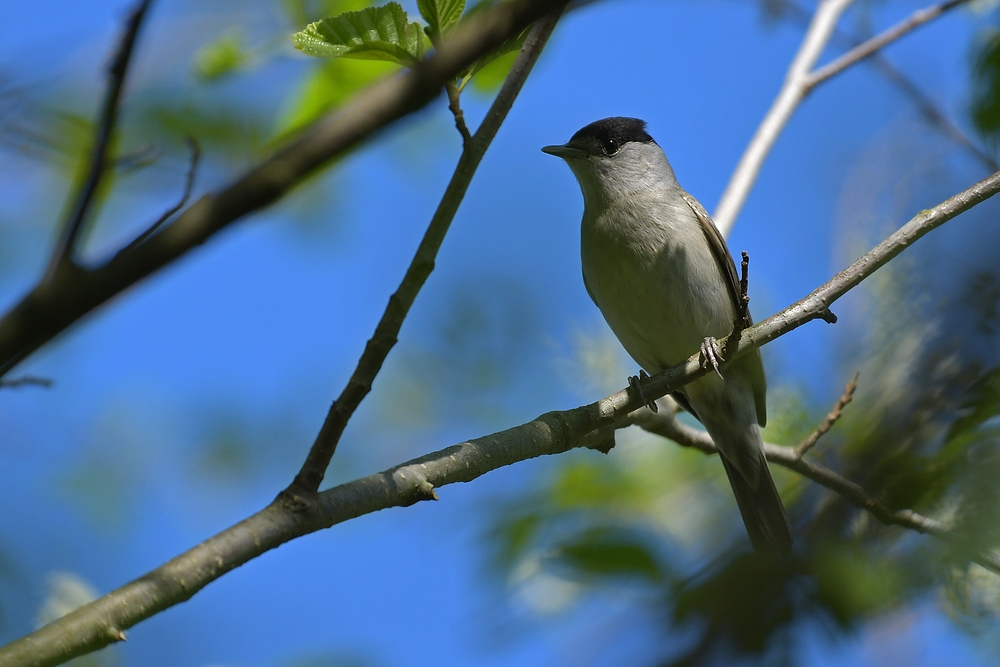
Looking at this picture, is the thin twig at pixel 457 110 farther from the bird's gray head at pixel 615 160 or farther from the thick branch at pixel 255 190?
the bird's gray head at pixel 615 160

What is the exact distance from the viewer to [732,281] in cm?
524

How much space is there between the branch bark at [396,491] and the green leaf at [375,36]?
123 cm

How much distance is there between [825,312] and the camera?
10.4 ft

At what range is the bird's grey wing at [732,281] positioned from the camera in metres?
5.16

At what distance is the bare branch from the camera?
544 cm

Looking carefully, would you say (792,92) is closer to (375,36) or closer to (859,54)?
(859,54)

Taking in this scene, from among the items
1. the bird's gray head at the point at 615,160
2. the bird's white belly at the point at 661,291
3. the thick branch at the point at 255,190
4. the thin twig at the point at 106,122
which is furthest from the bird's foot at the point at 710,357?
the thin twig at the point at 106,122

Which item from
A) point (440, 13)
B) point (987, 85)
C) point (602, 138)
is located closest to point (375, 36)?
point (440, 13)

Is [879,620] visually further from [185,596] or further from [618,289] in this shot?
[618,289]

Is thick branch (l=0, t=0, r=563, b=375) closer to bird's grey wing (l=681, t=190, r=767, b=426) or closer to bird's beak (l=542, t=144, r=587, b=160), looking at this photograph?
bird's grey wing (l=681, t=190, r=767, b=426)

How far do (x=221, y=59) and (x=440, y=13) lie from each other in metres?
1.87

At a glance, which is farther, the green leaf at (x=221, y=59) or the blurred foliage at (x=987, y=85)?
the green leaf at (x=221, y=59)

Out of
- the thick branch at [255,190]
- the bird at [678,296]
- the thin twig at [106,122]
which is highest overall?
the bird at [678,296]

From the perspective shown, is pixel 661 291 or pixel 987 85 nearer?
pixel 987 85
